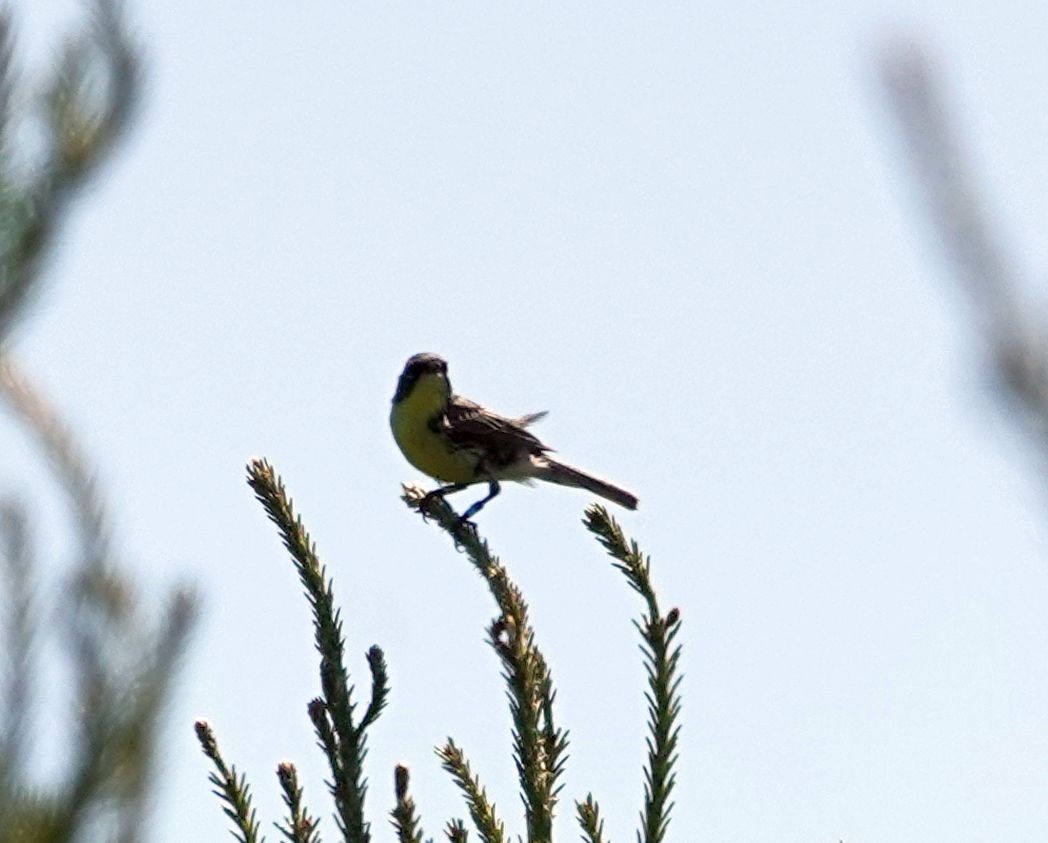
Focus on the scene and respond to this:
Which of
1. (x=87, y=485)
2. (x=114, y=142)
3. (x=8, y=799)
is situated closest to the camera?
(x=8, y=799)

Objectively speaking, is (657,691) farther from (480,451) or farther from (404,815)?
(480,451)

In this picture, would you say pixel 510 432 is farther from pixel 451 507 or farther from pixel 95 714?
pixel 95 714

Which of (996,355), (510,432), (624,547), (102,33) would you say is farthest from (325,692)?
(510,432)

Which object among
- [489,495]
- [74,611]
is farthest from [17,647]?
[489,495]

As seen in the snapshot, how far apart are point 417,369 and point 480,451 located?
2.81 feet

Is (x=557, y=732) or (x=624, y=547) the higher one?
(x=624, y=547)

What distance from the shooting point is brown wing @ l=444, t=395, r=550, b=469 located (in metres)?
9.59

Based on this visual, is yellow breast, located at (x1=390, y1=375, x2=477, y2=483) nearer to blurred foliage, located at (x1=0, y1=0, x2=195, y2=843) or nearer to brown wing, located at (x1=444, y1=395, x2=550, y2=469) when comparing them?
brown wing, located at (x1=444, y1=395, x2=550, y2=469)

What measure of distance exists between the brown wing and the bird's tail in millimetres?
139

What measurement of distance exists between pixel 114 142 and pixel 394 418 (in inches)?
299

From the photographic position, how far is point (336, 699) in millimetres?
3541

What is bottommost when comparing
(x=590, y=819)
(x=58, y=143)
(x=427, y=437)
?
(x=590, y=819)

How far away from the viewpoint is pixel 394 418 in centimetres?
1001

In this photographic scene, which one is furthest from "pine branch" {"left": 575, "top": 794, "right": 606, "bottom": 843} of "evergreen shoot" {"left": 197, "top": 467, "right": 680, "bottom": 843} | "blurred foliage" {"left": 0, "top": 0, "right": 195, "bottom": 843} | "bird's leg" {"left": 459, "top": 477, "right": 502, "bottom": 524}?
"bird's leg" {"left": 459, "top": 477, "right": 502, "bottom": 524}
